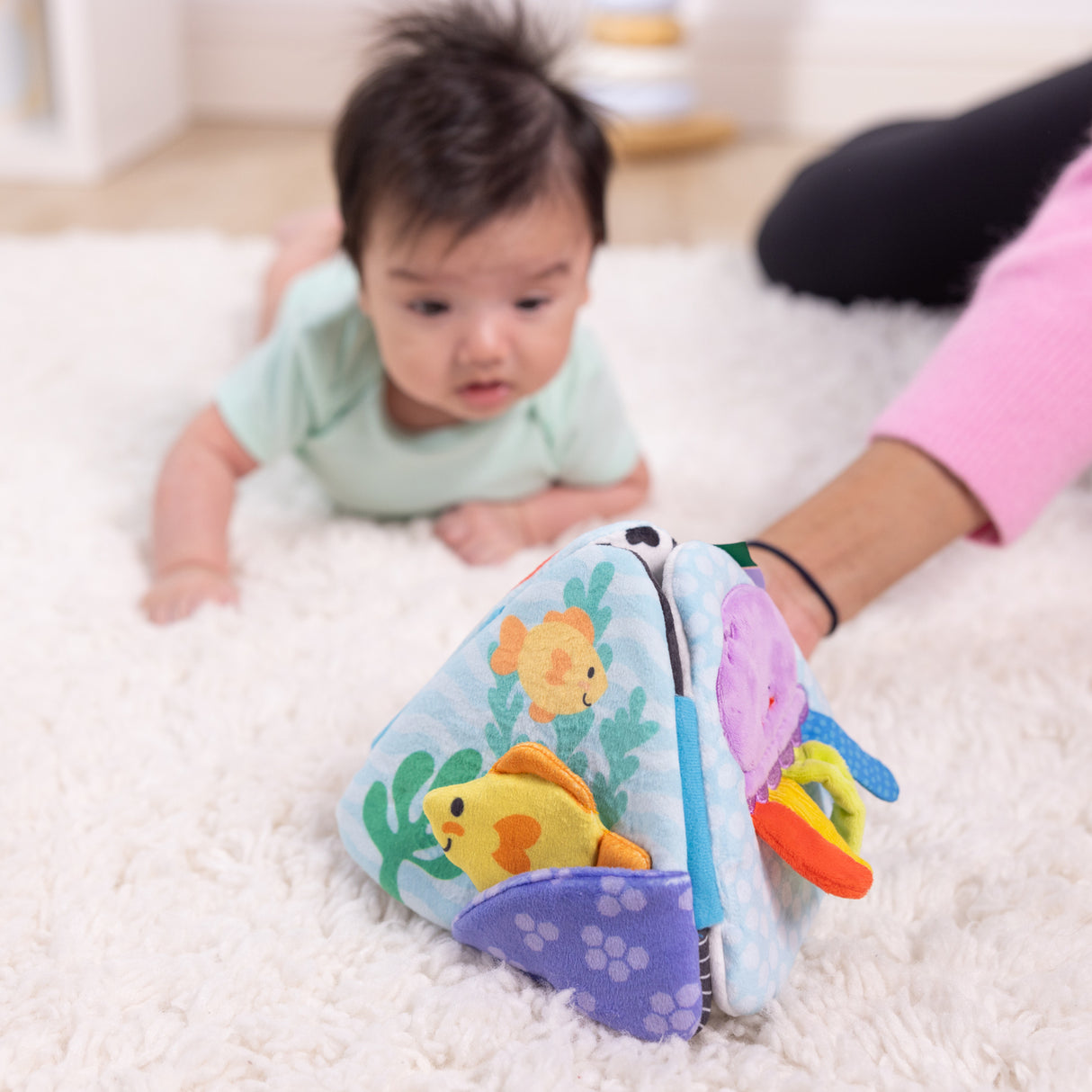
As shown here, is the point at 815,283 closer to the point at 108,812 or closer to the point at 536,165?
the point at 536,165

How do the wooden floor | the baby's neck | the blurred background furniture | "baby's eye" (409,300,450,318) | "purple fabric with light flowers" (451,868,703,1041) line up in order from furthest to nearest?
the blurred background furniture < the wooden floor < the baby's neck < "baby's eye" (409,300,450,318) < "purple fabric with light flowers" (451,868,703,1041)

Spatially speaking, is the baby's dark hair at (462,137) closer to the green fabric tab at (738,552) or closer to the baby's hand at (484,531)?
the baby's hand at (484,531)

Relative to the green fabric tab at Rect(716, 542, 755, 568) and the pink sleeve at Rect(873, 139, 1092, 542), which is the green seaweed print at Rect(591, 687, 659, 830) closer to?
the green fabric tab at Rect(716, 542, 755, 568)

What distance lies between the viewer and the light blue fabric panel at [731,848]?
434 millimetres

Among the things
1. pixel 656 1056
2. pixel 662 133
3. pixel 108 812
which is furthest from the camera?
pixel 662 133

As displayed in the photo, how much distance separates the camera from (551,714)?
46 cm

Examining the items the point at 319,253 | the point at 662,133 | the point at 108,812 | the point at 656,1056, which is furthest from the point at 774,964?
the point at 662,133

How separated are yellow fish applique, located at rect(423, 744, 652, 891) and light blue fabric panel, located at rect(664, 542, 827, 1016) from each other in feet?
0.11

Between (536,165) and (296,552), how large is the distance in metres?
0.31

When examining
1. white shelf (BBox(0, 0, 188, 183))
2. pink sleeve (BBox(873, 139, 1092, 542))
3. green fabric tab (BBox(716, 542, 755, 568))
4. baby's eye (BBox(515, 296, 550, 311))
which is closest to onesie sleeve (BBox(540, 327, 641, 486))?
baby's eye (BBox(515, 296, 550, 311))

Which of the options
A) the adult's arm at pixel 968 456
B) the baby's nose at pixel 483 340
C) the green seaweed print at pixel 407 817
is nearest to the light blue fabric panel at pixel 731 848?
the green seaweed print at pixel 407 817

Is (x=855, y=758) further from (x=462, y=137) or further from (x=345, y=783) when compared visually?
(x=462, y=137)

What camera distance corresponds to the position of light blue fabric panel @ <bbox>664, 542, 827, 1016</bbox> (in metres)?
0.43

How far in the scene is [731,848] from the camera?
43cm
